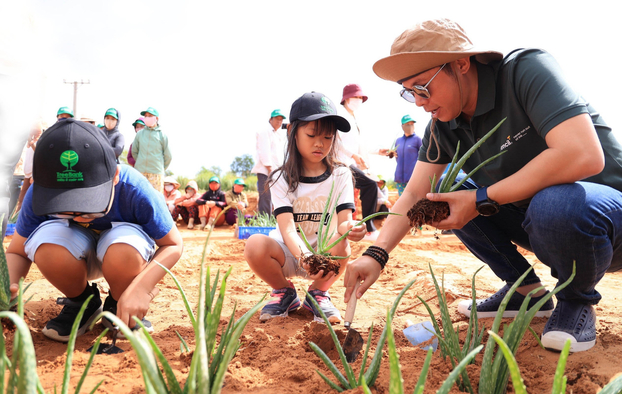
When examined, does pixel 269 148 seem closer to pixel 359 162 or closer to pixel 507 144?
pixel 359 162

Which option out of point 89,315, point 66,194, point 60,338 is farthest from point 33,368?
point 89,315

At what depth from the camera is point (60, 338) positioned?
1.82m

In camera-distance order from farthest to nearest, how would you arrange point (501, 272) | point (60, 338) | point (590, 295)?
point (501, 272) → point (60, 338) → point (590, 295)

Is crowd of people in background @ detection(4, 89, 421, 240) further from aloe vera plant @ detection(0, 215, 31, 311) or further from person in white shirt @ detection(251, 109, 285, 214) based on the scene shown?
aloe vera plant @ detection(0, 215, 31, 311)

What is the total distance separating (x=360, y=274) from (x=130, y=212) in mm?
1171

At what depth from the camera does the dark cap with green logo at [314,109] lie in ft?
8.07

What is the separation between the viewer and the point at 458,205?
1.66 m

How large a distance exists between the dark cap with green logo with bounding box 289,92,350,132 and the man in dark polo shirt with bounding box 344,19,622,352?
650mm

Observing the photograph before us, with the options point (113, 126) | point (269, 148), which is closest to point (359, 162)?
point (269, 148)

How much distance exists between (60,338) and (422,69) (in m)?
1.91

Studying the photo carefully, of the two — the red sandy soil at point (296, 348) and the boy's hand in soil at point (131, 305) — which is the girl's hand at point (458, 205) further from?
the boy's hand in soil at point (131, 305)

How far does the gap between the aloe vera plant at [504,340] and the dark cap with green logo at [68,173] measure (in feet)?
4.91

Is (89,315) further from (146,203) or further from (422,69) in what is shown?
(422,69)

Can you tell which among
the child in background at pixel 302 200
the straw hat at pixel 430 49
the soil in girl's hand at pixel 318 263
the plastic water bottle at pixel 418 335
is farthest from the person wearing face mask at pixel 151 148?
the straw hat at pixel 430 49
